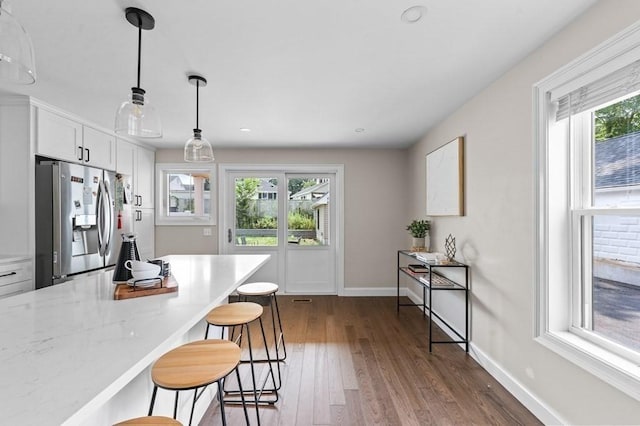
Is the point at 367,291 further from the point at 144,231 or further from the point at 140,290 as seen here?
the point at 140,290

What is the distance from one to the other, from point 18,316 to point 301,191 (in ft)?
12.5

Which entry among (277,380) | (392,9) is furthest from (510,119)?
(277,380)

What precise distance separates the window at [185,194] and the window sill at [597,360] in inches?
166

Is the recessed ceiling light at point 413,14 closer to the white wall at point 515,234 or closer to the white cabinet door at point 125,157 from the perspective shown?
the white wall at point 515,234

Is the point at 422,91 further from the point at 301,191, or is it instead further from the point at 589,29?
the point at 301,191

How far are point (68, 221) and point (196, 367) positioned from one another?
250 cm

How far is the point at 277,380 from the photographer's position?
2314 millimetres

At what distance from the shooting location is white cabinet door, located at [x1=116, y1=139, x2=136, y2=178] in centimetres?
372

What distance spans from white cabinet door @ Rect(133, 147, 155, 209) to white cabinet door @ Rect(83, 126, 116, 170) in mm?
475

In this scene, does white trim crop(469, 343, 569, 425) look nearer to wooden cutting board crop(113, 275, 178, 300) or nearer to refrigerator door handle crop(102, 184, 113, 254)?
wooden cutting board crop(113, 275, 178, 300)

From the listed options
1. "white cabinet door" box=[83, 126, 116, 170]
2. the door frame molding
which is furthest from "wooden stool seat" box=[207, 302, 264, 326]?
the door frame molding

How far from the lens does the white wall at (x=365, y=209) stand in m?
4.58

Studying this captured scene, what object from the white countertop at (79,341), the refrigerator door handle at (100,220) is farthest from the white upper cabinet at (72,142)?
the white countertop at (79,341)

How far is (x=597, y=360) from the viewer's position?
57.9 inches
